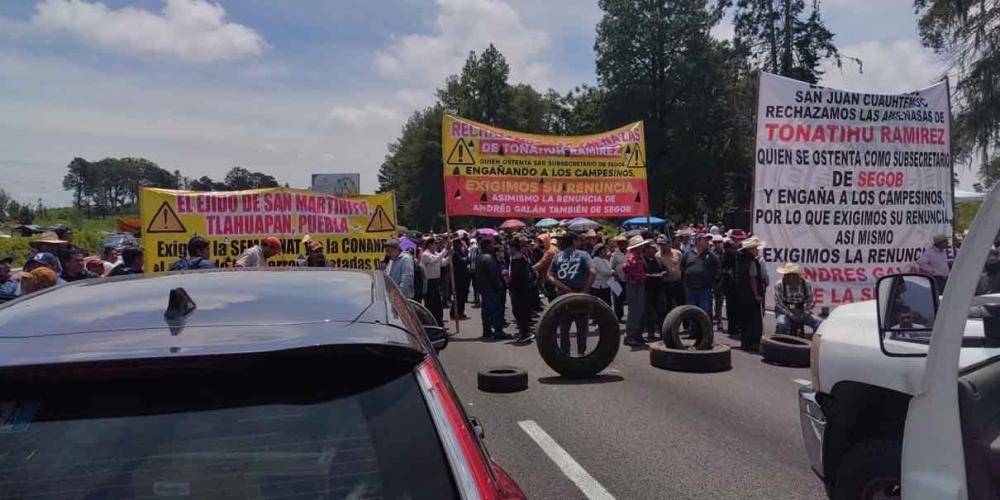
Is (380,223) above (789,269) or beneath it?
above

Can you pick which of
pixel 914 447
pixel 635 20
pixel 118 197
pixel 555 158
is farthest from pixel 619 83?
pixel 118 197

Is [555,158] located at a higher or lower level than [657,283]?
higher

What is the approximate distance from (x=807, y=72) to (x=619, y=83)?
1301 cm

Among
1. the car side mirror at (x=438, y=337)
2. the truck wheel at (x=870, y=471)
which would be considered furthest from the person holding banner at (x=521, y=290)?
the truck wheel at (x=870, y=471)

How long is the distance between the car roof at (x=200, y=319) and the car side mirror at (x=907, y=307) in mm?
1857

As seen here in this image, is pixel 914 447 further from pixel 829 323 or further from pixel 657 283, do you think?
pixel 657 283

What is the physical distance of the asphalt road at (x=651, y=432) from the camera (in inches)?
206

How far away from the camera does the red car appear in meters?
1.89

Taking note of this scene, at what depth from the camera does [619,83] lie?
53.7m

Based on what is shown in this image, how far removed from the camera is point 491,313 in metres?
13.0

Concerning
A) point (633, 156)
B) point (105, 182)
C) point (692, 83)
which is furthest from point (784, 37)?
point (105, 182)

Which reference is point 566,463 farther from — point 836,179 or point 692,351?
point 836,179

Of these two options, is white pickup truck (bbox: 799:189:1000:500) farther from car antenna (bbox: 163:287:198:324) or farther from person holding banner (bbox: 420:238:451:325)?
person holding banner (bbox: 420:238:451:325)

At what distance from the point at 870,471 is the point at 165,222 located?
429 inches
